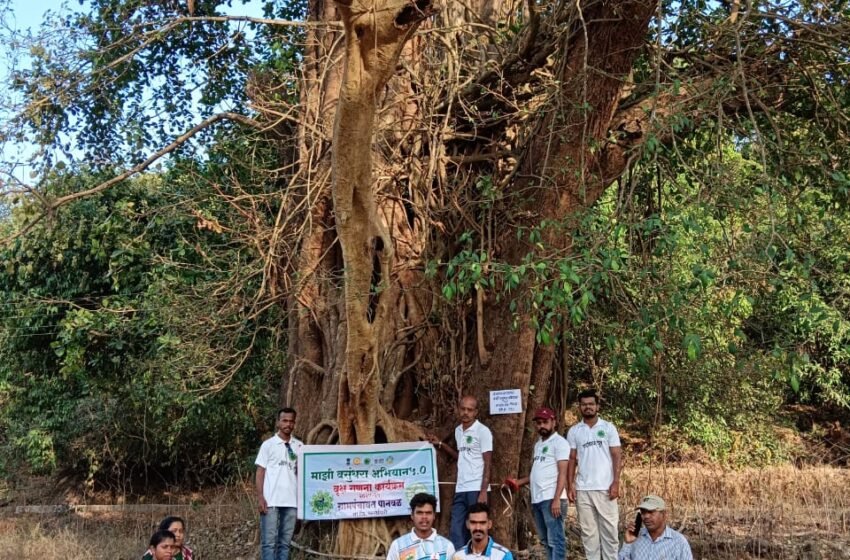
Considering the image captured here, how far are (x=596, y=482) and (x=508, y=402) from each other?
1.12 m

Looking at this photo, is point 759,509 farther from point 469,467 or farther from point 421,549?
point 421,549

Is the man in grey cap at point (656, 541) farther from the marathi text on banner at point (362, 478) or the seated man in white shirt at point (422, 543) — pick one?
the marathi text on banner at point (362, 478)

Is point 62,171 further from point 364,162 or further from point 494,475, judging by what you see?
point 494,475

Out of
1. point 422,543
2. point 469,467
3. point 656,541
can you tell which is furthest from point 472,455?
point 656,541

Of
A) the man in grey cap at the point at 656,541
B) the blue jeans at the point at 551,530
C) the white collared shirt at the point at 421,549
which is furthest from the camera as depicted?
the blue jeans at the point at 551,530

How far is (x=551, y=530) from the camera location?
6160mm

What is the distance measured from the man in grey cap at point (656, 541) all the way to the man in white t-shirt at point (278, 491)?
310 centimetres

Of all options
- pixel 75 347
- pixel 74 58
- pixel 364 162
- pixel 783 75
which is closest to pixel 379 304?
pixel 364 162

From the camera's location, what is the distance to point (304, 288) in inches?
314

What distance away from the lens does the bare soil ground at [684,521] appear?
782 centimetres

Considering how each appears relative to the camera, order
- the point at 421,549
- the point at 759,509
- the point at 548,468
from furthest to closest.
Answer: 1. the point at 759,509
2. the point at 548,468
3. the point at 421,549

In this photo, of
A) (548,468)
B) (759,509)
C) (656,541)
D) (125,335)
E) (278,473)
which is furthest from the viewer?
(125,335)

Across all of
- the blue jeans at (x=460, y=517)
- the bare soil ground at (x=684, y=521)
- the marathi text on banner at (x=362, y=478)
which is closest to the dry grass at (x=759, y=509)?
the bare soil ground at (x=684, y=521)

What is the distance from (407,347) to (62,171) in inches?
168
